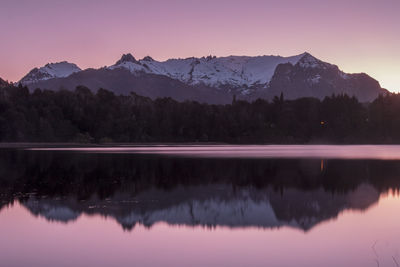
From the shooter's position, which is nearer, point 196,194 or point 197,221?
point 197,221

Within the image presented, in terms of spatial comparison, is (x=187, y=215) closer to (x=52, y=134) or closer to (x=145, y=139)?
(x=52, y=134)

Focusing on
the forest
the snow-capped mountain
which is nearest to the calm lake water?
the snow-capped mountain

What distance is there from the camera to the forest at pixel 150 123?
157m

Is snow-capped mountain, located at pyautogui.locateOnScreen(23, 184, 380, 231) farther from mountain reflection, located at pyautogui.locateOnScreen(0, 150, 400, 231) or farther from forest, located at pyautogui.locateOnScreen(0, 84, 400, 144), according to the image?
forest, located at pyautogui.locateOnScreen(0, 84, 400, 144)

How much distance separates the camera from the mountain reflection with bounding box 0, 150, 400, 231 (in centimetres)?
2305

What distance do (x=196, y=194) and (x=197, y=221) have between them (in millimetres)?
8362

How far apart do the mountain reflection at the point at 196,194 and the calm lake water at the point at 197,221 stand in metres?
0.06

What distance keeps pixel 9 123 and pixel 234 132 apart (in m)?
83.4

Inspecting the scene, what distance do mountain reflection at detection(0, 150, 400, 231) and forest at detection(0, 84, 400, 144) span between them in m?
117

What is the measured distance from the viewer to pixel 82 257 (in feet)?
51.6

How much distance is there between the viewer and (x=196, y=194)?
99.7 feet

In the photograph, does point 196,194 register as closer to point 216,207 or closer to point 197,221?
point 216,207

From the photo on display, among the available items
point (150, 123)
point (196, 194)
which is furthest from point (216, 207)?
point (150, 123)

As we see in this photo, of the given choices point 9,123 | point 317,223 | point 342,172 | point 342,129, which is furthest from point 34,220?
point 342,129
